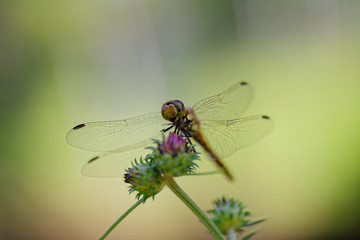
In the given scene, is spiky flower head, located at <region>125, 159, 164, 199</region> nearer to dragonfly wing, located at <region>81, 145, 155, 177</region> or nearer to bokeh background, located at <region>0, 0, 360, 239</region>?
dragonfly wing, located at <region>81, 145, 155, 177</region>

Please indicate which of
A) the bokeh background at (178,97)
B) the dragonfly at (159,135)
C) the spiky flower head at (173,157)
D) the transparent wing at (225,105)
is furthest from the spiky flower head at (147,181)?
the bokeh background at (178,97)

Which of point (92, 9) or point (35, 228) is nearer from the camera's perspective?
point (35, 228)

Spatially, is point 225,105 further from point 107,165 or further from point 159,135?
point 107,165

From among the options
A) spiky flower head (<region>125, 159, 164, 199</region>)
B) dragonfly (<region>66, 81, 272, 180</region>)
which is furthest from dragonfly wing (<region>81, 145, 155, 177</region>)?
spiky flower head (<region>125, 159, 164, 199</region>)

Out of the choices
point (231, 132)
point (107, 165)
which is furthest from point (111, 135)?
point (231, 132)

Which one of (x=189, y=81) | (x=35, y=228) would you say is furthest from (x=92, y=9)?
(x=35, y=228)

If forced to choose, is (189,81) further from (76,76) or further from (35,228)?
(35,228)
